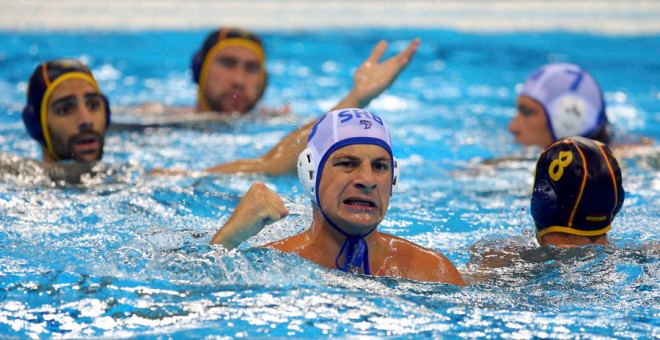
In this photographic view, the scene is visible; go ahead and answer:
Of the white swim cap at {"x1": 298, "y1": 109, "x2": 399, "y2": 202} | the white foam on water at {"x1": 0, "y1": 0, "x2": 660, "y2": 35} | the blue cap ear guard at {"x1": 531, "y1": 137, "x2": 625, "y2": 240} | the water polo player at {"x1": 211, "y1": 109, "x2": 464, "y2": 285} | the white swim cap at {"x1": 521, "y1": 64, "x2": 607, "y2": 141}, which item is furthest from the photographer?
the white foam on water at {"x1": 0, "y1": 0, "x2": 660, "y2": 35}

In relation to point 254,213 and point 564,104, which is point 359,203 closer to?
point 254,213

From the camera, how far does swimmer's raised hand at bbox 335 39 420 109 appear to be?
15.7 ft

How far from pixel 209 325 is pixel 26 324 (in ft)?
2.09

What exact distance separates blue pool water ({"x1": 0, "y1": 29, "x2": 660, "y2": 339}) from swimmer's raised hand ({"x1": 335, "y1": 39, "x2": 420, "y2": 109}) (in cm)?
65

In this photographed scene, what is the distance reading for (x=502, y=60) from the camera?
10.1 m

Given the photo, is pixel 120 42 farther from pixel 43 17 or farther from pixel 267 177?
pixel 267 177

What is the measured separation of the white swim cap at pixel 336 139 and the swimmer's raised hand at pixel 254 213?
0.28m

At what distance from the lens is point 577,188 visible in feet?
12.5

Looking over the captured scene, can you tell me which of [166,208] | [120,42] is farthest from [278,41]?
[166,208]

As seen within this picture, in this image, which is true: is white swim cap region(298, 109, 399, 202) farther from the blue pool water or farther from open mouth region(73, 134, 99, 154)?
open mouth region(73, 134, 99, 154)

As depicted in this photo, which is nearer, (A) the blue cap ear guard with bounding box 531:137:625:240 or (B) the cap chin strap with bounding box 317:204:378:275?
(B) the cap chin strap with bounding box 317:204:378:275

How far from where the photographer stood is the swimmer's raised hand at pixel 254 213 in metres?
3.25

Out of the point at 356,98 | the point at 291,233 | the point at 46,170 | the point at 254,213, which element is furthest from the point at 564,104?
the point at 254,213

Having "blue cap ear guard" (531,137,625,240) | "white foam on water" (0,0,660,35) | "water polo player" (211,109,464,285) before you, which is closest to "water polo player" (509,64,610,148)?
"blue cap ear guard" (531,137,625,240)
